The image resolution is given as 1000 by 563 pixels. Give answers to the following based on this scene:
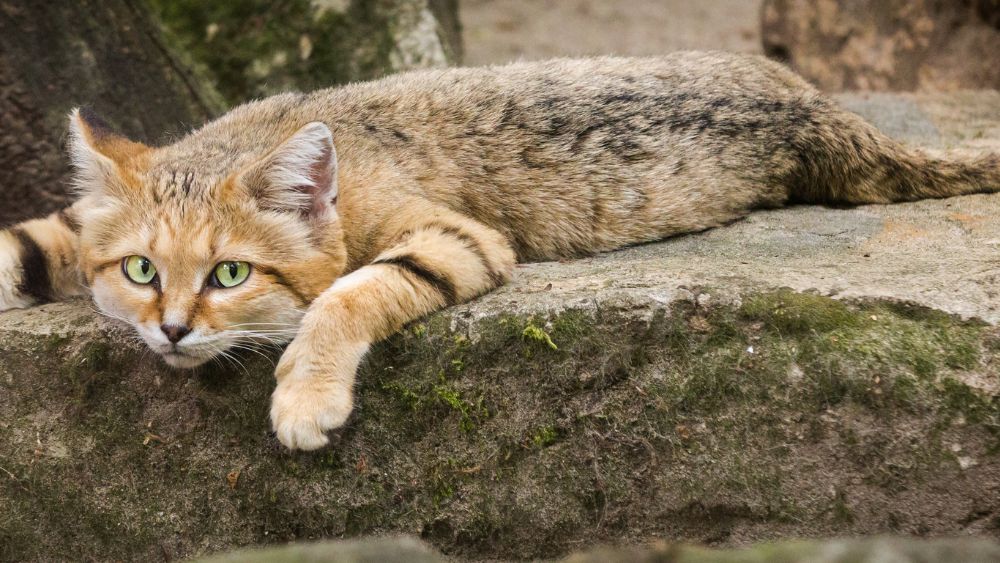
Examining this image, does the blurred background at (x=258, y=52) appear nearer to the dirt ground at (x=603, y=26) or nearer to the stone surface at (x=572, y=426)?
the dirt ground at (x=603, y=26)

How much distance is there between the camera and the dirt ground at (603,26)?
1142cm

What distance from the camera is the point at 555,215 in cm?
457

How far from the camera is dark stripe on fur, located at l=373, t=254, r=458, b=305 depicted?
3680 mm

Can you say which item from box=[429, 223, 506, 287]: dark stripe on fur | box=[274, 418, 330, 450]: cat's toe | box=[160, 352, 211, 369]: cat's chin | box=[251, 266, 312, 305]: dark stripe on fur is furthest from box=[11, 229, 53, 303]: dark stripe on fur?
box=[429, 223, 506, 287]: dark stripe on fur

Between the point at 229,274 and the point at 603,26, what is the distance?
977 cm

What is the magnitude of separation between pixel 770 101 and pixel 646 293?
74.7 inches

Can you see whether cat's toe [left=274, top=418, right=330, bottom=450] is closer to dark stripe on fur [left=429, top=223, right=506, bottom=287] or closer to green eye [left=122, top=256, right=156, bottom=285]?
green eye [left=122, top=256, right=156, bottom=285]

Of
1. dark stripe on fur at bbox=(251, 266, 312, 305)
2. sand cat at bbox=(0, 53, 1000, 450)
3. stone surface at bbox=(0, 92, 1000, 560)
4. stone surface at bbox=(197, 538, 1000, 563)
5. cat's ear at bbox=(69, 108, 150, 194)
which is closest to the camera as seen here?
stone surface at bbox=(197, 538, 1000, 563)

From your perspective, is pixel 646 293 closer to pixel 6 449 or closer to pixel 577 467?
pixel 577 467

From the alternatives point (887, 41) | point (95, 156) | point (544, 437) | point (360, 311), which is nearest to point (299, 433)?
point (360, 311)

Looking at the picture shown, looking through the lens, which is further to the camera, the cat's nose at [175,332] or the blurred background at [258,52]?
the blurred background at [258,52]

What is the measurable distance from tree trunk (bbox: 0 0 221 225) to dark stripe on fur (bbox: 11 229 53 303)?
2.99ft

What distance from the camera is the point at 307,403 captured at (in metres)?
3.34

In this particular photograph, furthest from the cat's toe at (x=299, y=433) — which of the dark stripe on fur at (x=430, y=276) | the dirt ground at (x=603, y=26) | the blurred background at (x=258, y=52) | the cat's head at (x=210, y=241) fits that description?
the dirt ground at (x=603, y=26)
